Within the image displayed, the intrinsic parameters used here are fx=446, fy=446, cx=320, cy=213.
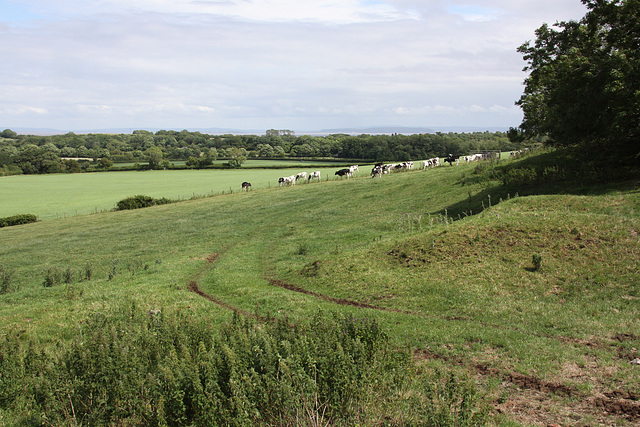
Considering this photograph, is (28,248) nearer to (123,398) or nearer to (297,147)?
(123,398)

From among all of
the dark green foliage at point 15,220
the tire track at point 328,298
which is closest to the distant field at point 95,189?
the dark green foliage at point 15,220

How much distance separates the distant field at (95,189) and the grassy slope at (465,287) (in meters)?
30.5

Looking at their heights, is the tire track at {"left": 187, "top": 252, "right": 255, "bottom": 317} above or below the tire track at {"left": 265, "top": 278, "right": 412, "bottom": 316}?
below

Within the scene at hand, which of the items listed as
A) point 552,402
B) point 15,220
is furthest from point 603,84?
point 15,220

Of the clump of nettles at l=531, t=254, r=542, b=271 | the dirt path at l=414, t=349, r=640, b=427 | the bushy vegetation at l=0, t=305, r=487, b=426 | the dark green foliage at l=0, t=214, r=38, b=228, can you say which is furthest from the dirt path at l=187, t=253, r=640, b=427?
the dark green foliage at l=0, t=214, r=38, b=228

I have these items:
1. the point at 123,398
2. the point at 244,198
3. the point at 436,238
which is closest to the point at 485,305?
the point at 436,238

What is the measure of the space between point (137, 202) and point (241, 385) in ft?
162

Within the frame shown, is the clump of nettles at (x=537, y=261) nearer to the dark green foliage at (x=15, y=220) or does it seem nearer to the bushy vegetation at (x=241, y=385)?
the bushy vegetation at (x=241, y=385)

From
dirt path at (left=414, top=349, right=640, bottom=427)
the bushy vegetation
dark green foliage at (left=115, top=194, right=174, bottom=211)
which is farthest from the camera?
dark green foliage at (left=115, top=194, right=174, bottom=211)

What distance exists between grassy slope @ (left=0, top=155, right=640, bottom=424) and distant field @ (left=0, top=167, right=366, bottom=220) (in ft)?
100

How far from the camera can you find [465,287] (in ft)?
41.8

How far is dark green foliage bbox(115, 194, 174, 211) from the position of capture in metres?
50.0

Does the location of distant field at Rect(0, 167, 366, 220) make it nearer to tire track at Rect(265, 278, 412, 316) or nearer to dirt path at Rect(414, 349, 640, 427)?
tire track at Rect(265, 278, 412, 316)

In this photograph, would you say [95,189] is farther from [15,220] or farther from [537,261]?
[537,261]
